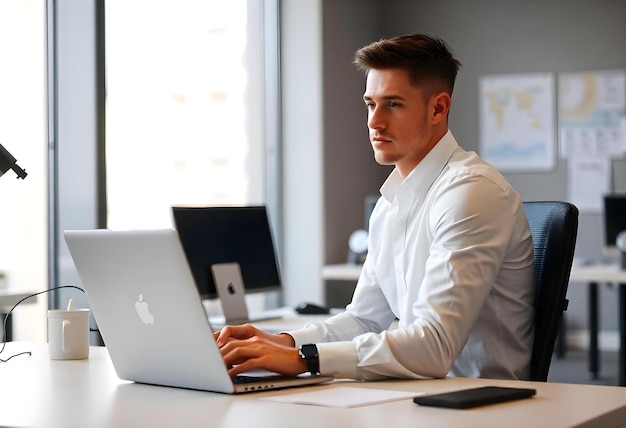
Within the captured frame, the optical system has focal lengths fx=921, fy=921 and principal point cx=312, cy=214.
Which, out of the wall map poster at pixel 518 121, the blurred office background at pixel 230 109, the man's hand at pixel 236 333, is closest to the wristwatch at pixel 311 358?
the man's hand at pixel 236 333

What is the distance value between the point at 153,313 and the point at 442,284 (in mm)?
527

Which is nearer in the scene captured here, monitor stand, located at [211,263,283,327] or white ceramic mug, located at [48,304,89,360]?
white ceramic mug, located at [48,304,89,360]

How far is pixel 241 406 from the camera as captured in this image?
1.36 m

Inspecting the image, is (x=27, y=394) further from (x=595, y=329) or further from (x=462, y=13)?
(x=462, y=13)

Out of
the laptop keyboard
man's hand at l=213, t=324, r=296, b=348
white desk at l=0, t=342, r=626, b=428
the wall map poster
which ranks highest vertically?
the wall map poster

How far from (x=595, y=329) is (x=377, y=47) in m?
3.74

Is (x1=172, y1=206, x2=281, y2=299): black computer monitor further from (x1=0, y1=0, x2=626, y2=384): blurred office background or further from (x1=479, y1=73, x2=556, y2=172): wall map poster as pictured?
(x1=479, y1=73, x2=556, y2=172): wall map poster

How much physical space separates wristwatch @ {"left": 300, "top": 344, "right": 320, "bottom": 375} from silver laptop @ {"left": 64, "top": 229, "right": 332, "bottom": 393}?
2 cm

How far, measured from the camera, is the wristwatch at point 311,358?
1577 mm

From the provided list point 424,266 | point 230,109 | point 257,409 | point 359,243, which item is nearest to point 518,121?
point 359,243

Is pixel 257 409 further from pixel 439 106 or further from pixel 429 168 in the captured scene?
pixel 439 106

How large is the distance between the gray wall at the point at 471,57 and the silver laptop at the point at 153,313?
13.5ft

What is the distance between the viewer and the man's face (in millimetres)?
1957

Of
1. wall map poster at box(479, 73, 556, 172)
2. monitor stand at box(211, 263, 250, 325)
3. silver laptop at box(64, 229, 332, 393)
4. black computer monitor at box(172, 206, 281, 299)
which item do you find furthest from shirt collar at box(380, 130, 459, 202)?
wall map poster at box(479, 73, 556, 172)
